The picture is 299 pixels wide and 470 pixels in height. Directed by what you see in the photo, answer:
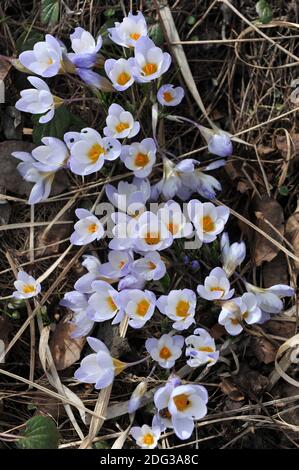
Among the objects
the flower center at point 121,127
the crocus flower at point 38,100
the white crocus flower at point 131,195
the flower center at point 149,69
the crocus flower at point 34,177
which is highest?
the flower center at point 149,69

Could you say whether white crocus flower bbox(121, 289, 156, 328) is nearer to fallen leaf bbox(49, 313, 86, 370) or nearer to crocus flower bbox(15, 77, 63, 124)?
fallen leaf bbox(49, 313, 86, 370)

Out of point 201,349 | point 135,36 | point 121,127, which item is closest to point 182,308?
point 201,349

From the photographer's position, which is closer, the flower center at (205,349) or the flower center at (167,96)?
the flower center at (205,349)

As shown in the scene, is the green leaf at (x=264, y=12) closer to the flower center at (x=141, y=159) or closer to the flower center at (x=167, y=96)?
the flower center at (x=167, y=96)

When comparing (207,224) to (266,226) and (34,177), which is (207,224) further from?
(34,177)

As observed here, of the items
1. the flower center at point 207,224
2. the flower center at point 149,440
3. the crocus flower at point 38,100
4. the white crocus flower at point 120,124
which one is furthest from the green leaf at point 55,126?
the flower center at point 149,440

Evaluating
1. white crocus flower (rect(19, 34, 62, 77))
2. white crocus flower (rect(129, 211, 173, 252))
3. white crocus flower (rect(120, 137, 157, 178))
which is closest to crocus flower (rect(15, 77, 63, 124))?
white crocus flower (rect(19, 34, 62, 77))

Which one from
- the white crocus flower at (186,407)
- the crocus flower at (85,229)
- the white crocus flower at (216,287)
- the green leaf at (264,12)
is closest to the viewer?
the white crocus flower at (186,407)
